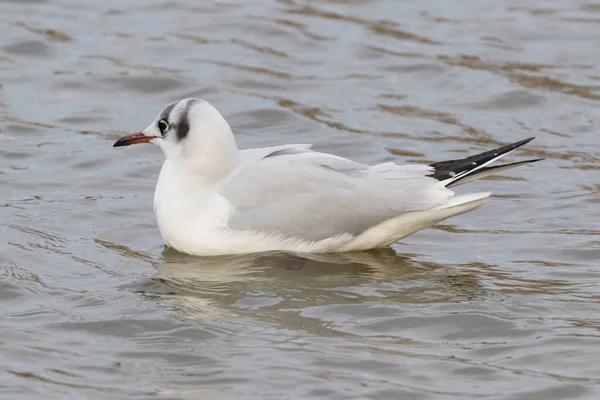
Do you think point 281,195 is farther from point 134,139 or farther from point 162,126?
point 134,139

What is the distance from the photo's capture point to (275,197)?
8688mm

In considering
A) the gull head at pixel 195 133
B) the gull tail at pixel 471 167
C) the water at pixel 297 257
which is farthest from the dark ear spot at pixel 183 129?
the gull tail at pixel 471 167

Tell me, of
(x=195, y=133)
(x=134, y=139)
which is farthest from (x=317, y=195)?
(x=134, y=139)

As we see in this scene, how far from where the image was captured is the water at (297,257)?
6.97 metres

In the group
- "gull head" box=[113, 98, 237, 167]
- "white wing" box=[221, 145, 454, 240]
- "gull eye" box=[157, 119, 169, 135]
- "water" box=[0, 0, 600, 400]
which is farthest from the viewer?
"gull eye" box=[157, 119, 169, 135]

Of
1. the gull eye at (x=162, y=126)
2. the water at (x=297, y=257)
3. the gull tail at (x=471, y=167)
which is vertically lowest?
the water at (x=297, y=257)

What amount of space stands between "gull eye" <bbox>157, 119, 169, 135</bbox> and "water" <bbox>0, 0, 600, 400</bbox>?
0.82 metres

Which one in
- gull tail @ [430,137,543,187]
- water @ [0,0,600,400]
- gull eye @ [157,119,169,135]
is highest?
gull eye @ [157,119,169,135]

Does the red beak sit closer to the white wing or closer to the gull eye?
the gull eye

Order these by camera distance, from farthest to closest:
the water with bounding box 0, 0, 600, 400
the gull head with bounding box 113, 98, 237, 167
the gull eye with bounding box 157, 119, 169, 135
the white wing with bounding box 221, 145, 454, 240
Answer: the gull eye with bounding box 157, 119, 169, 135, the gull head with bounding box 113, 98, 237, 167, the white wing with bounding box 221, 145, 454, 240, the water with bounding box 0, 0, 600, 400

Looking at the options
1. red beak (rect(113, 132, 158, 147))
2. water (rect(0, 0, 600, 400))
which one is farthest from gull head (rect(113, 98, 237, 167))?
water (rect(0, 0, 600, 400))

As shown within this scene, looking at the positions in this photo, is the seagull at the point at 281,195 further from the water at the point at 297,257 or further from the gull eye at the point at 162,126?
the water at the point at 297,257

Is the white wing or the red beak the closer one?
the white wing

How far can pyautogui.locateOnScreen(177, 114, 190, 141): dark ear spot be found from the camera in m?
8.95
